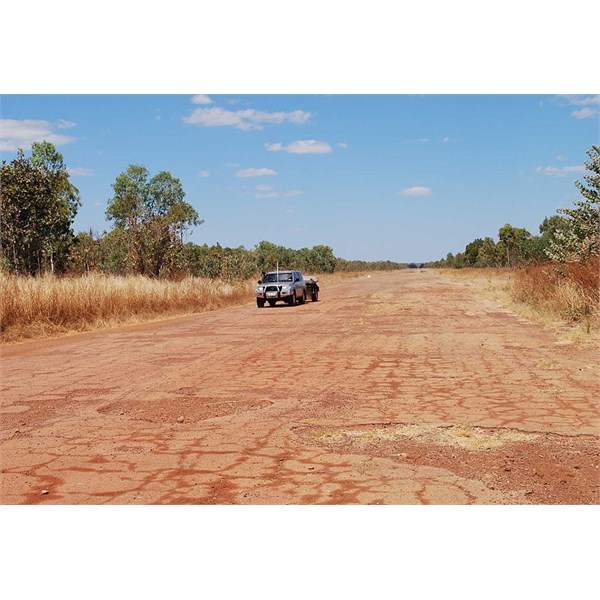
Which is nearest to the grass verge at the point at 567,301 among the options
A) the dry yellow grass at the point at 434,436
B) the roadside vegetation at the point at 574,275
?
the roadside vegetation at the point at 574,275

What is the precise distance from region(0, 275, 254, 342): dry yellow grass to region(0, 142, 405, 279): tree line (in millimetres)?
2339

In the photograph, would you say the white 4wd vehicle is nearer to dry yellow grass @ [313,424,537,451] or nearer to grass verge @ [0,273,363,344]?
grass verge @ [0,273,363,344]

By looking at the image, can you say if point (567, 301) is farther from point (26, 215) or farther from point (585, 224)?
point (26, 215)

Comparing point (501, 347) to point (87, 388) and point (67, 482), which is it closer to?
point (87, 388)

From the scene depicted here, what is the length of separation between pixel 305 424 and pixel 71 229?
3059cm

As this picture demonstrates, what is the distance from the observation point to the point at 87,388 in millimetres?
8273

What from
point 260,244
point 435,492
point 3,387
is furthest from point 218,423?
point 260,244

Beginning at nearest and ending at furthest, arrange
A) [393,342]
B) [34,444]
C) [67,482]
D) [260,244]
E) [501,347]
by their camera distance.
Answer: [67,482]
[34,444]
[501,347]
[393,342]
[260,244]

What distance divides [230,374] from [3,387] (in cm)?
307

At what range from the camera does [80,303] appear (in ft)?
57.9

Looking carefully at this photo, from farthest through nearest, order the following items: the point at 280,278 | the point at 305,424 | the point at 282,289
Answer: the point at 280,278 → the point at 282,289 → the point at 305,424

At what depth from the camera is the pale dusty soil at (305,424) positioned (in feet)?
14.3

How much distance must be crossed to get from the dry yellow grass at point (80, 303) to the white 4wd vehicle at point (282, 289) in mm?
2505

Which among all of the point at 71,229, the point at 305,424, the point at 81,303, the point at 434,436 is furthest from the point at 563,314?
the point at 71,229
